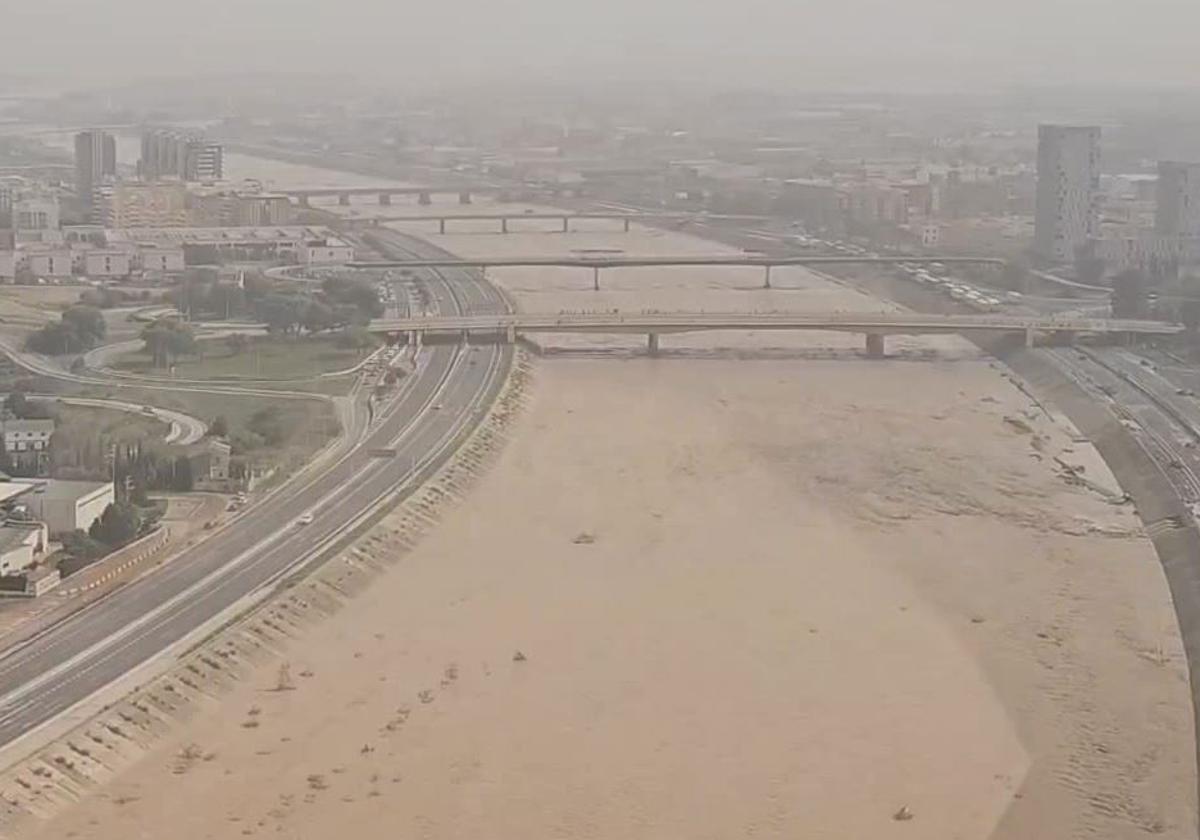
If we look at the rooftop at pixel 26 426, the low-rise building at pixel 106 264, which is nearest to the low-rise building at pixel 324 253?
the low-rise building at pixel 106 264

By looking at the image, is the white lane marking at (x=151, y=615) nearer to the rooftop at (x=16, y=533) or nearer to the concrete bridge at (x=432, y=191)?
the rooftop at (x=16, y=533)


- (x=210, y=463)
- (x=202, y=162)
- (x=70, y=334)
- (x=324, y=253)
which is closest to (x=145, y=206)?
(x=324, y=253)

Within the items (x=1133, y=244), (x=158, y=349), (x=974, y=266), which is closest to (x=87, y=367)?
(x=158, y=349)

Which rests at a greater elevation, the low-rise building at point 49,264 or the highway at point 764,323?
the low-rise building at point 49,264

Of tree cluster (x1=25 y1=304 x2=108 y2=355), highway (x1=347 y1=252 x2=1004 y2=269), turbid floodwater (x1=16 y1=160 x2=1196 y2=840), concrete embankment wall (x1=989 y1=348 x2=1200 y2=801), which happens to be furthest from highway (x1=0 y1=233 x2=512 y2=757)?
highway (x1=347 y1=252 x2=1004 y2=269)

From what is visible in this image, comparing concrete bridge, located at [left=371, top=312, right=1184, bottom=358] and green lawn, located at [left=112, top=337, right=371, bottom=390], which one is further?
concrete bridge, located at [left=371, top=312, right=1184, bottom=358]

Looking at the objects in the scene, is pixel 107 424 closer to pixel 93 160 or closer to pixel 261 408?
pixel 261 408

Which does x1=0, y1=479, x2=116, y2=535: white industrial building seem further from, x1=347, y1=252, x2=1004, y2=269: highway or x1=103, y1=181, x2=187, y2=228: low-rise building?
x1=103, y1=181, x2=187, y2=228: low-rise building
